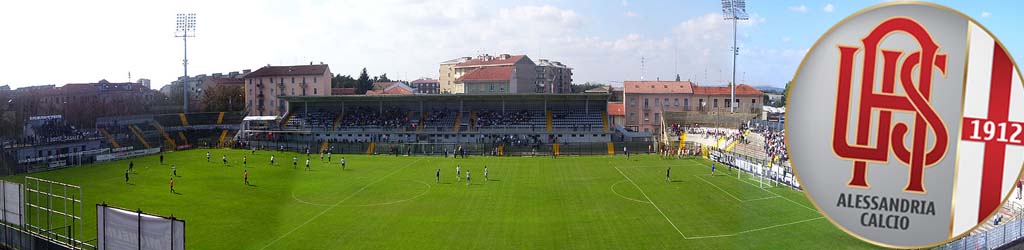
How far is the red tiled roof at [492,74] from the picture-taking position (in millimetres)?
47034

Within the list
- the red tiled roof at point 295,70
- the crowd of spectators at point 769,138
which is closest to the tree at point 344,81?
the red tiled roof at point 295,70

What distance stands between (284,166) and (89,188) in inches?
355

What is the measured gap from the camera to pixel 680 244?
12.9m

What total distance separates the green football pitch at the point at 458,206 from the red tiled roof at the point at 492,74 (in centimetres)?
1869

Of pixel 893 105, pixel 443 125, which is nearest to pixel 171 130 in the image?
pixel 443 125

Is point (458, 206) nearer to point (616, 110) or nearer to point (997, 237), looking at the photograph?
point (997, 237)

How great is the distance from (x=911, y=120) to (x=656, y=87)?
44.2 metres

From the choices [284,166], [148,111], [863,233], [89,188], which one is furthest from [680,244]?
[148,111]

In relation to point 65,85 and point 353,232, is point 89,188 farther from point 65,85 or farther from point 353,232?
point 353,232

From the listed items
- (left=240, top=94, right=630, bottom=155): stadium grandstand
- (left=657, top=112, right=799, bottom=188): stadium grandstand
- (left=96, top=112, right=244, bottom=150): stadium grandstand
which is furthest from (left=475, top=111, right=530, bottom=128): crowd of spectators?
(left=96, top=112, right=244, bottom=150): stadium grandstand

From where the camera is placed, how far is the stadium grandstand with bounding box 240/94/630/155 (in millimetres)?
35938

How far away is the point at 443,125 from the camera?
3888 cm

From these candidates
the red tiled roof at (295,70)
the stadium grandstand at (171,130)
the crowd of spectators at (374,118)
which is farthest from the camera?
the red tiled roof at (295,70)

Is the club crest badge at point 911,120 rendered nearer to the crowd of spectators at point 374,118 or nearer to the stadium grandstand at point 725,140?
the stadium grandstand at point 725,140
